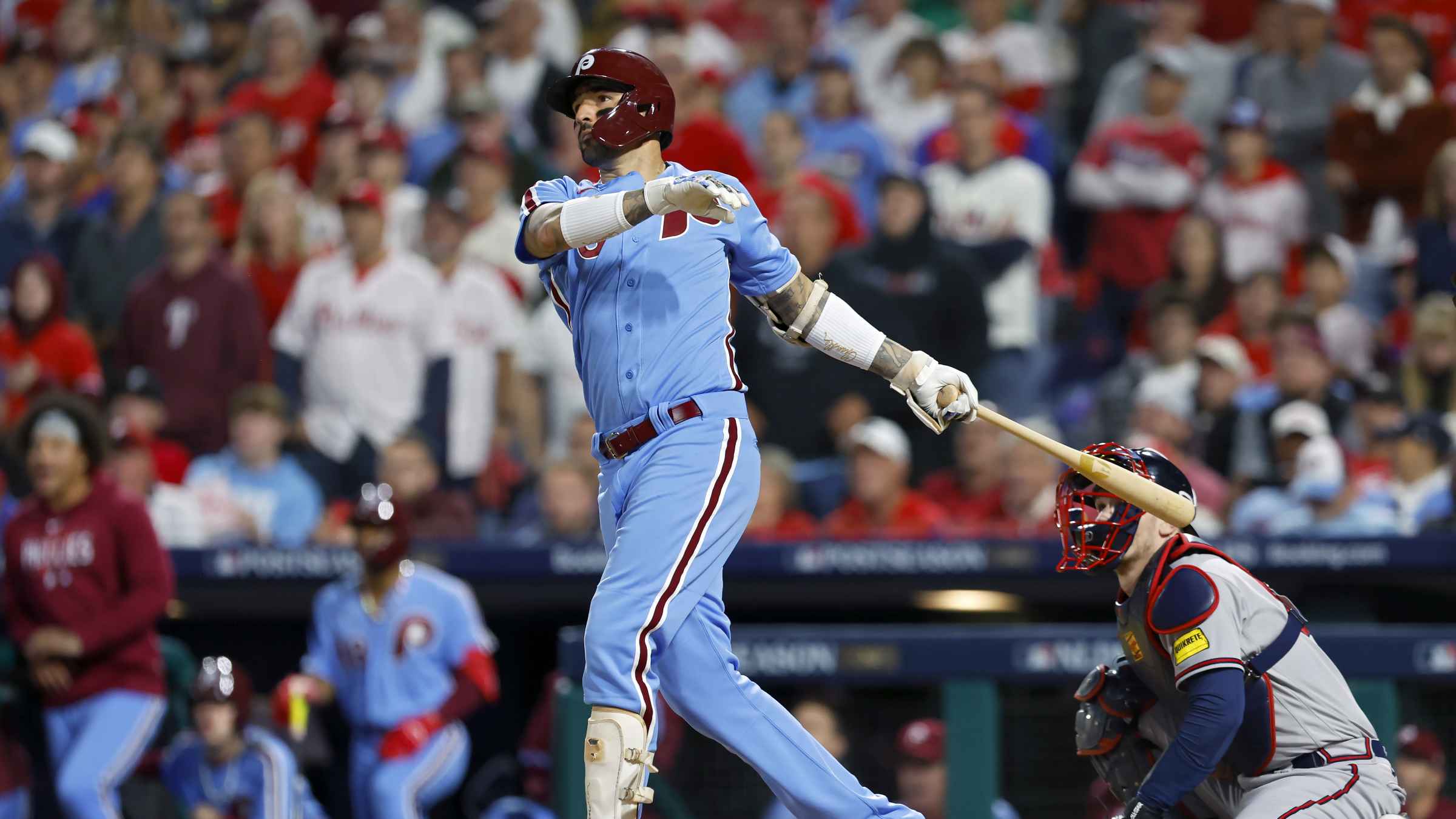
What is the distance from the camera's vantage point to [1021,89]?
36.8ft

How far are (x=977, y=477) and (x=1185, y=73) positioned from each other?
118 inches

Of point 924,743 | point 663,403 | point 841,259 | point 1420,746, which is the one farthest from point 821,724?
point 841,259

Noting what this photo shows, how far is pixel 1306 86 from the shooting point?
10.4 metres

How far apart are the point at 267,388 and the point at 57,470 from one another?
74.2 inches

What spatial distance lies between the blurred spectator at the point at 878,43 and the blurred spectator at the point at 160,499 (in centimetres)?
426

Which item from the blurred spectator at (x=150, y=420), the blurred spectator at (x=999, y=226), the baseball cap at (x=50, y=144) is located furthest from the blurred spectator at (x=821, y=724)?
the baseball cap at (x=50, y=144)

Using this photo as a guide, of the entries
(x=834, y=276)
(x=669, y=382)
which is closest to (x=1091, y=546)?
(x=669, y=382)

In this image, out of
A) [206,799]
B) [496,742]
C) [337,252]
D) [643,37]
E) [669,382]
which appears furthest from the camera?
[643,37]

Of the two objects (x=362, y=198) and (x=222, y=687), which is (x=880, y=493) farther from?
(x=362, y=198)

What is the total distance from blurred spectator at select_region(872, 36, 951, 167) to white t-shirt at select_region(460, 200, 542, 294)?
2019mm

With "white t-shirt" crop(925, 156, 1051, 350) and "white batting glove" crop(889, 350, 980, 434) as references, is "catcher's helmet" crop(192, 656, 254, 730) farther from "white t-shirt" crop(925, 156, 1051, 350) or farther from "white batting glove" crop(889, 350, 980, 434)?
"white t-shirt" crop(925, 156, 1051, 350)

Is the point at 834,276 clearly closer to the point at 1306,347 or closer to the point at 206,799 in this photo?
the point at 1306,347

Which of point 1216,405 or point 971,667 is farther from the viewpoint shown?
point 1216,405

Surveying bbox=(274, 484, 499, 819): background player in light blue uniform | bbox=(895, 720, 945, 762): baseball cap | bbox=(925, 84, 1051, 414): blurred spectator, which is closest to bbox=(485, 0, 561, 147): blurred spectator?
bbox=(925, 84, 1051, 414): blurred spectator
